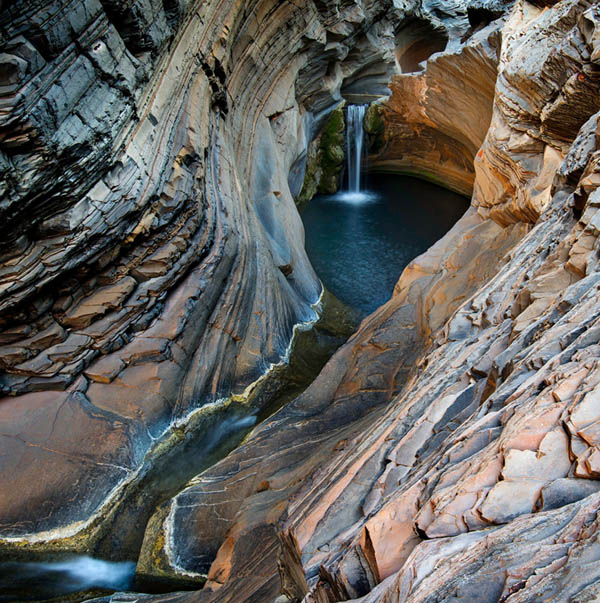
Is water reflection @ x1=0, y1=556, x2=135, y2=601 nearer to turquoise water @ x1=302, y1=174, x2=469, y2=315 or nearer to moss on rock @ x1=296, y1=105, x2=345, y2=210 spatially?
turquoise water @ x1=302, y1=174, x2=469, y2=315

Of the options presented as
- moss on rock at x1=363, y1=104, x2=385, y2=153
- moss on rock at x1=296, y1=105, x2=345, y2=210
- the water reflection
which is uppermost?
moss on rock at x1=363, y1=104, x2=385, y2=153

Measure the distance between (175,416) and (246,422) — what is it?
41.1 inches

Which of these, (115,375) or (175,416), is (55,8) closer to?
(115,375)

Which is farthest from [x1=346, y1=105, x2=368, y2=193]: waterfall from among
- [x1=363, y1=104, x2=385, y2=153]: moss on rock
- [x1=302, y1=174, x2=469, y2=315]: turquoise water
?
[x1=302, y1=174, x2=469, y2=315]: turquoise water

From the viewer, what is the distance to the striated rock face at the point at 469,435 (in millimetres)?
2027

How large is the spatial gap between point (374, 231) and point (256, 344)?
7.44 meters

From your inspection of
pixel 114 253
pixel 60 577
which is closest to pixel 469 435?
pixel 60 577

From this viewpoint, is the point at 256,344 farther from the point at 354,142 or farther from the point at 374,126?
the point at 374,126

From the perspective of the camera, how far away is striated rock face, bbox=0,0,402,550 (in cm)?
557

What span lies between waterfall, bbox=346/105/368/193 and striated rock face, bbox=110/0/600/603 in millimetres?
9543

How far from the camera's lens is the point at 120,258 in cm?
716

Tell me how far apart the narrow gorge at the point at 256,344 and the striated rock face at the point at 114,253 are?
0.11 ft

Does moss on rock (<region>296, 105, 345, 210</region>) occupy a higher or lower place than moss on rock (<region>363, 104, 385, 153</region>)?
lower

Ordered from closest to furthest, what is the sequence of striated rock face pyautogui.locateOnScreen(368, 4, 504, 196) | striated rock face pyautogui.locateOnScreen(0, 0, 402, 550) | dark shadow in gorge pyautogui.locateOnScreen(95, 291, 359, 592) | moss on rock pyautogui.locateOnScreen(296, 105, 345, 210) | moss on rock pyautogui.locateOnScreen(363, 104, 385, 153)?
striated rock face pyautogui.locateOnScreen(0, 0, 402, 550)
dark shadow in gorge pyautogui.locateOnScreen(95, 291, 359, 592)
striated rock face pyautogui.locateOnScreen(368, 4, 504, 196)
moss on rock pyautogui.locateOnScreen(296, 105, 345, 210)
moss on rock pyautogui.locateOnScreen(363, 104, 385, 153)
